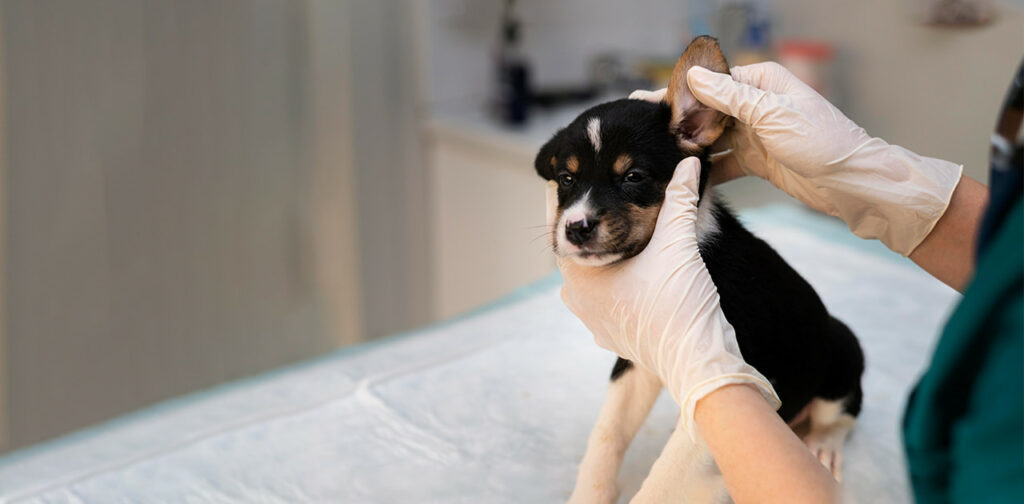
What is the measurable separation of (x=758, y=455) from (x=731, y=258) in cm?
26

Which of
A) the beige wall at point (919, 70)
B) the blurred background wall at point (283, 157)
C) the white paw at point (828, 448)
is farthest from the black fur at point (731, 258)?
the blurred background wall at point (283, 157)

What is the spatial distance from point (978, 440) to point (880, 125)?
6.91 feet

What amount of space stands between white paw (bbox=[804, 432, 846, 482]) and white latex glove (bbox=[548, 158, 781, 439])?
0.26 meters

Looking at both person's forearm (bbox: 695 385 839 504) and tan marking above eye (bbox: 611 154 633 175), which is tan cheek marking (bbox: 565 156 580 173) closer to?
tan marking above eye (bbox: 611 154 633 175)

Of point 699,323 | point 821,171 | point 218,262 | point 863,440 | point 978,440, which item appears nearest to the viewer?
point 978,440

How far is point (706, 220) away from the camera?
38.5 inches

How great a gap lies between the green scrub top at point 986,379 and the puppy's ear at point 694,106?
373 mm

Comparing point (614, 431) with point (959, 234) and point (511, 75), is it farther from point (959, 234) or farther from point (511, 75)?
point (511, 75)

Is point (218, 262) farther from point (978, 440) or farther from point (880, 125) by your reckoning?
point (978, 440)

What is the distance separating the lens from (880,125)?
2420 millimetres

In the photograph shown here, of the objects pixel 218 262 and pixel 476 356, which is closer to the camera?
pixel 476 356

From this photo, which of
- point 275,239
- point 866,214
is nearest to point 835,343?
point 866,214

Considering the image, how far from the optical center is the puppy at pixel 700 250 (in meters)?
0.90

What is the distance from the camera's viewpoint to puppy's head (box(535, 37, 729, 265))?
3.00ft
